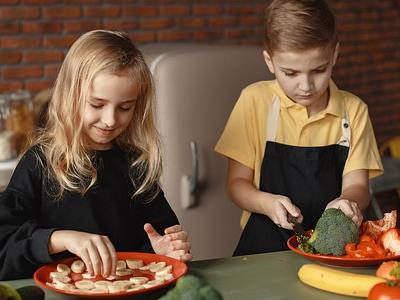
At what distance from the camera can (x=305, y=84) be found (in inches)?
84.4

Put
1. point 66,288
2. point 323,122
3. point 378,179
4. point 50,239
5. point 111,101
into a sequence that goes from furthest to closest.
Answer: point 378,179
point 323,122
point 111,101
point 50,239
point 66,288

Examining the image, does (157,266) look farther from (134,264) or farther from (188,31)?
(188,31)

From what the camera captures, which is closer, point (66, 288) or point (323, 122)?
point (66, 288)

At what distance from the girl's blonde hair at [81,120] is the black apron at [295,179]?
40 cm

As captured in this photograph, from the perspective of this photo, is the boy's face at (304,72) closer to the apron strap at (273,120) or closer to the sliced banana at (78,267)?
the apron strap at (273,120)

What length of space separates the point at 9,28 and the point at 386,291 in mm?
2803

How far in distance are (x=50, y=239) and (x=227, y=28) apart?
3.01 meters

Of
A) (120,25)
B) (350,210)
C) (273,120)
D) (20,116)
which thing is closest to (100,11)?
(120,25)

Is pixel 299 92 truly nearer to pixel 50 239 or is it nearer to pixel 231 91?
pixel 50 239

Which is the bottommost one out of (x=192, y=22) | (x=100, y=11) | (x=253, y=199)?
(x=253, y=199)

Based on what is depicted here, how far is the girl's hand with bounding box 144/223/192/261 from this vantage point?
180 cm

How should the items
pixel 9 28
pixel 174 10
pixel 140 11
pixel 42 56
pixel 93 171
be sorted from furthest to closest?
pixel 174 10 → pixel 140 11 → pixel 42 56 → pixel 9 28 → pixel 93 171

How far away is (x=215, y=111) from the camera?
3.29m

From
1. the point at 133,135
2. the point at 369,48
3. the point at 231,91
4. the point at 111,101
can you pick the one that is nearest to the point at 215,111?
the point at 231,91
